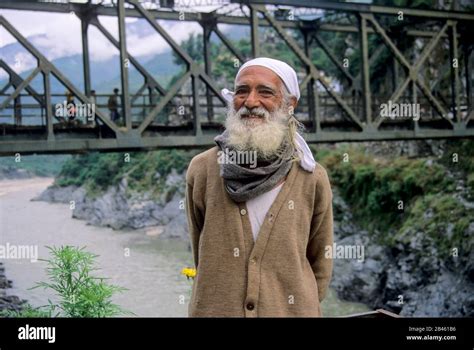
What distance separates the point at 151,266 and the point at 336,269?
632cm

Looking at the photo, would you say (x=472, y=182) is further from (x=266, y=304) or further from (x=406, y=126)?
(x=266, y=304)

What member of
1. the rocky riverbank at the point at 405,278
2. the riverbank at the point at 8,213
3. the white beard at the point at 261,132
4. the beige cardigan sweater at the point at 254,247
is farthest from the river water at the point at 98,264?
the white beard at the point at 261,132

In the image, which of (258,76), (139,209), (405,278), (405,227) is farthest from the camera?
(139,209)

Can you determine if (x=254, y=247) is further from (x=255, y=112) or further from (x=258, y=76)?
(x=258, y=76)

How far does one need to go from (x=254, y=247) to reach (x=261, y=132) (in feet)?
1.52

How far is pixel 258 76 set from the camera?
2932mm

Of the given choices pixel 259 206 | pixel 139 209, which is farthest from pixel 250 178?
pixel 139 209

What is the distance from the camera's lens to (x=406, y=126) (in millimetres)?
14742

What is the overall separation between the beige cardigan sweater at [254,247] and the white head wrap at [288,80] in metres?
0.04

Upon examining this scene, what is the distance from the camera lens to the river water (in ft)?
32.4

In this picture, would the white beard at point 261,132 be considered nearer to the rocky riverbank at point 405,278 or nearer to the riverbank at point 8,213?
the riverbank at point 8,213

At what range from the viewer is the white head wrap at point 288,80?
293 cm

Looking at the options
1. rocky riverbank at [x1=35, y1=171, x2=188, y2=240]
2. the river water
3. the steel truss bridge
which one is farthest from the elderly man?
rocky riverbank at [x1=35, y1=171, x2=188, y2=240]
